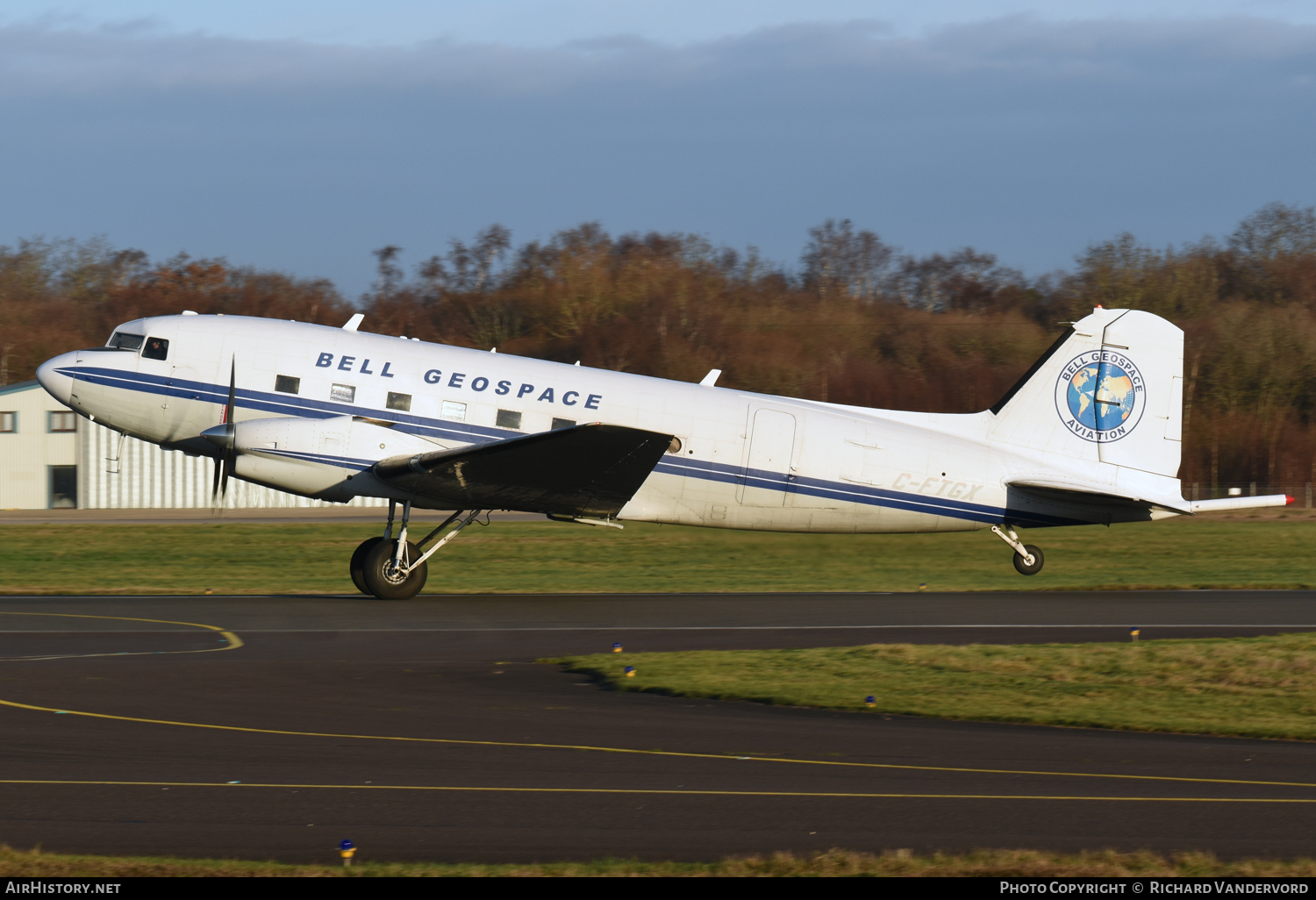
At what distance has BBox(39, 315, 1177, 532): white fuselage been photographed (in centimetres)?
2069

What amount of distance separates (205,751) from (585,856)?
4.14 m

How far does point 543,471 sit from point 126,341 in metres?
7.80

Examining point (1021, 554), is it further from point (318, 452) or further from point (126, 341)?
point (126, 341)

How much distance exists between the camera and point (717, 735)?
10.9 meters

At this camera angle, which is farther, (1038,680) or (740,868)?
(1038,680)

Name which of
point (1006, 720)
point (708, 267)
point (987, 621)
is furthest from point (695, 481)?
point (708, 267)

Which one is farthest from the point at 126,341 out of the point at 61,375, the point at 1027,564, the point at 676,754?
the point at 1027,564

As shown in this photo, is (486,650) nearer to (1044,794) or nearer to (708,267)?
(1044,794)

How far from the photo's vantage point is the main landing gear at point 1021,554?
2242 centimetres

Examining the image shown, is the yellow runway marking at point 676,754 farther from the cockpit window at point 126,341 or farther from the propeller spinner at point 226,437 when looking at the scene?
the cockpit window at point 126,341

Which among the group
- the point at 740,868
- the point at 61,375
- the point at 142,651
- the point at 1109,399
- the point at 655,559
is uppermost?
the point at 1109,399

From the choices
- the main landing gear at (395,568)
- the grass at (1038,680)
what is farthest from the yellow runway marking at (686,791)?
the main landing gear at (395,568)

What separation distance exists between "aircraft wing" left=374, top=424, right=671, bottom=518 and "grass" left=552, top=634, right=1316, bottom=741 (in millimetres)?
4122

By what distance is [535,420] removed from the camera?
20938 millimetres
